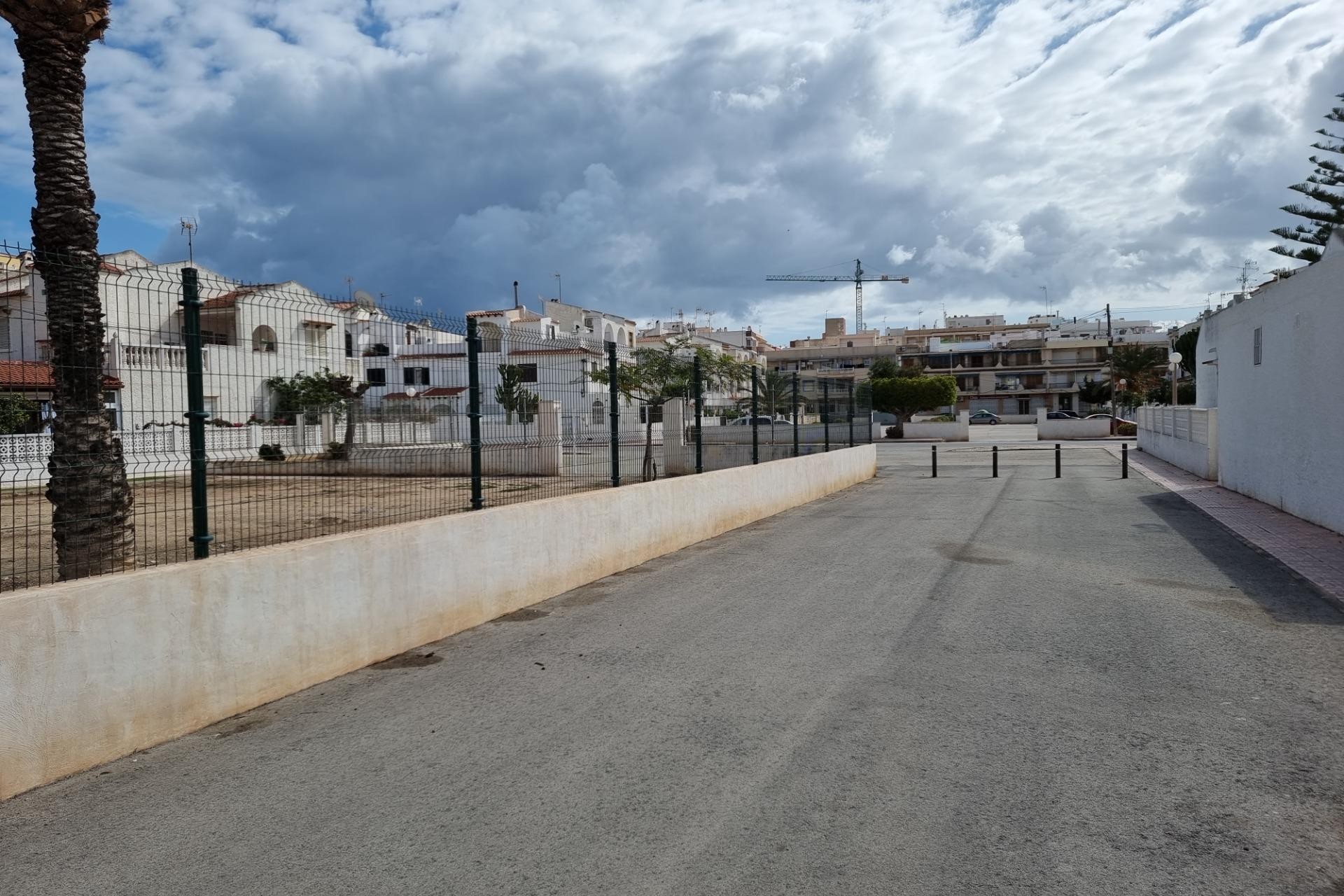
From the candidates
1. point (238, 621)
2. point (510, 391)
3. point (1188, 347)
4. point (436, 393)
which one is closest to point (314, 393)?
point (436, 393)

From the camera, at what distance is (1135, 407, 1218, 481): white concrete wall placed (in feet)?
70.3

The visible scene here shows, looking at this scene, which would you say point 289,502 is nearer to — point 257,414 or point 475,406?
point 257,414

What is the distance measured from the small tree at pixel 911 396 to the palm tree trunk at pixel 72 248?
4871 centimetres

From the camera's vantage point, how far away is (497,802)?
13.5 ft

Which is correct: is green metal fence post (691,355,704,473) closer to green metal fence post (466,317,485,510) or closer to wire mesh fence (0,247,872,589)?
wire mesh fence (0,247,872,589)

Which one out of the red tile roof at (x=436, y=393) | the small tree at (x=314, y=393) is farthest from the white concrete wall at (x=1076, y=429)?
the small tree at (x=314, y=393)

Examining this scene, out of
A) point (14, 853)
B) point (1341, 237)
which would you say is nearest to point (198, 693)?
point (14, 853)

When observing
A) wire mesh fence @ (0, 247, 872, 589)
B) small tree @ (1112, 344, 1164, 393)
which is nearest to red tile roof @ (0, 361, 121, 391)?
wire mesh fence @ (0, 247, 872, 589)

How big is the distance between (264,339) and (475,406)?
2.23 metres

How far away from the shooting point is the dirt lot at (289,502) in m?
6.55

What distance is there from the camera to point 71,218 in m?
7.38

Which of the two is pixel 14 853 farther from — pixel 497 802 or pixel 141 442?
pixel 141 442

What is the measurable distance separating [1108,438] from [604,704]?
161 ft

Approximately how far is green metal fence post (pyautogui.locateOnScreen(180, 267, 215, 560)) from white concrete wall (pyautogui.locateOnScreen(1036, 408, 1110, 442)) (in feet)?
162
